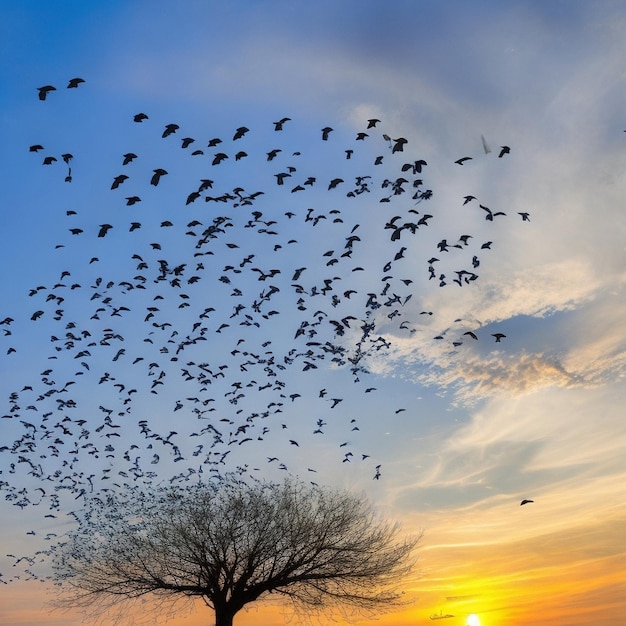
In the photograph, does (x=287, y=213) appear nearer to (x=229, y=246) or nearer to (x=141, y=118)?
(x=229, y=246)

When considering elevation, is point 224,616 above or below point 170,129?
below

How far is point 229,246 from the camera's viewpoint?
24.1 meters

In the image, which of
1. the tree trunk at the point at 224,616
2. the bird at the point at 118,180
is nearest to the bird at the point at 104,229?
the bird at the point at 118,180

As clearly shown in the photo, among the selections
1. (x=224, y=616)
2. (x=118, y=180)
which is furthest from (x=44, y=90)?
(x=224, y=616)

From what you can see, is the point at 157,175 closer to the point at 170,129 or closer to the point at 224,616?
the point at 170,129

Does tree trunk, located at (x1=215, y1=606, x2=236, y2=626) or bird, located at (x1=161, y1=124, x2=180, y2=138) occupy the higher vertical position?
bird, located at (x1=161, y1=124, x2=180, y2=138)

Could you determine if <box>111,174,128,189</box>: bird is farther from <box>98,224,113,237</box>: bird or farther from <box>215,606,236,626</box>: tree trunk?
<box>215,606,236,626</box>: tree trunk

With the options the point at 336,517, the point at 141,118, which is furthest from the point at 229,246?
the point at 336,517

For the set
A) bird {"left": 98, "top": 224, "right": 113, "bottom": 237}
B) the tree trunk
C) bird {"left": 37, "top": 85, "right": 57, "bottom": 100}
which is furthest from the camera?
the tree trunk

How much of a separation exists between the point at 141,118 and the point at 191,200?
274 centimetres

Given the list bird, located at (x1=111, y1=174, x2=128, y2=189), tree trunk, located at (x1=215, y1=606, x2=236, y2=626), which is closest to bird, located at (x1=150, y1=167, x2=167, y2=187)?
bird, located at (x1=111, y1=174, x2=128, y2=189)

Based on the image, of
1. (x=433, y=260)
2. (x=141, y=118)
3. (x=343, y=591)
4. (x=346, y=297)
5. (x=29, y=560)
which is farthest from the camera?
(x=343, y=591)

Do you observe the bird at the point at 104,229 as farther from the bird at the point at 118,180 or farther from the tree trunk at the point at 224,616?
the tree trunk at the point at 224,616

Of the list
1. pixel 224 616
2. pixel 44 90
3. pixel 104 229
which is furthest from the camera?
pixel 224 616
